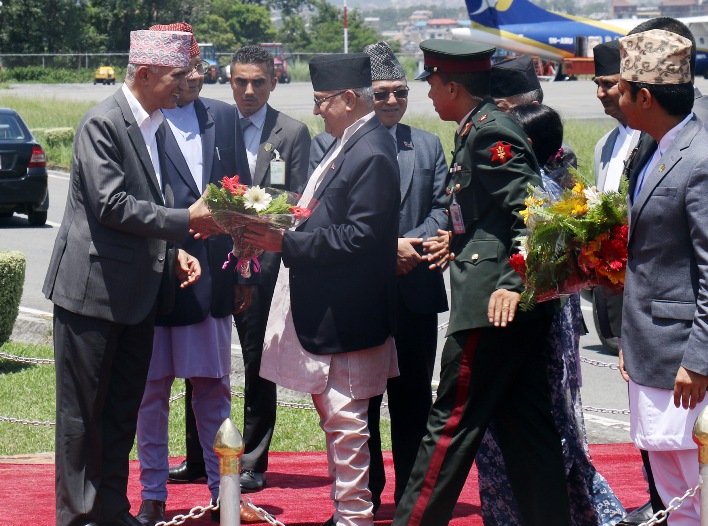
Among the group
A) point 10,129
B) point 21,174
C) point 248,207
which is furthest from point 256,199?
point 10,129

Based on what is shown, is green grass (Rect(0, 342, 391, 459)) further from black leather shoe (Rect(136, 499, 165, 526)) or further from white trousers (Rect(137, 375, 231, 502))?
black leather shoe (Rect(136, 499, 165, 526))

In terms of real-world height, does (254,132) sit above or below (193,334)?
above

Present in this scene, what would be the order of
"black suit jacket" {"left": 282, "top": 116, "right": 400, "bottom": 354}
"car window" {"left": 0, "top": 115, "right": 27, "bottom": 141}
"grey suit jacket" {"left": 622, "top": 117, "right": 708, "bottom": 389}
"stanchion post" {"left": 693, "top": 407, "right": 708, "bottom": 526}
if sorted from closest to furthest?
"stanchion post" {"left": 693, "top": 407, "right": 708, "bottom": 526}, "grey suit jacket" {"left": 622, "top": 117, "right": 708, "bottom": 389}, "black suit jacket" {"left": 282, "top": 116, "right": 400, "bottom": 354}, "car window" {"left": 0, "top": 115, "right": 27, "bottom": 141}

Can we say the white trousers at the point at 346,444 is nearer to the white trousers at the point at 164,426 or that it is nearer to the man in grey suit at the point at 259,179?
the white trousers at the point at 164,426

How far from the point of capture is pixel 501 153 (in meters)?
4.17

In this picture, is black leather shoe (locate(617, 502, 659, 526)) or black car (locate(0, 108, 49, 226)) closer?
black leather shoe (locate(617, 502, 659, 526))

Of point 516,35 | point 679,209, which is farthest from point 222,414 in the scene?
point 516,35

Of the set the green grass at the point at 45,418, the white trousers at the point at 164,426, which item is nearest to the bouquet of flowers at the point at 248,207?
the white trousers at the point at 164,426

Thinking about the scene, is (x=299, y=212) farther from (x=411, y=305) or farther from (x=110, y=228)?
(x=411, y=305)

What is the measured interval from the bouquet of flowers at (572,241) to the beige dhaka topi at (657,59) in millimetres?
449

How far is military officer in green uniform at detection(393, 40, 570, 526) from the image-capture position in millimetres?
4188

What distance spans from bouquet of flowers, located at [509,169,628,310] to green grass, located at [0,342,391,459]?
9.63 feet

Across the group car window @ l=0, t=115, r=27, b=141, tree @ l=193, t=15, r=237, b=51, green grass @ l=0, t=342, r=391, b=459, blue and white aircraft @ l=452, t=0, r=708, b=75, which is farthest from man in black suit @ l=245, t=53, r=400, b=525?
tree @ l=193, t=15, r=237, b=51

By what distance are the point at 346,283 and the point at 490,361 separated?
2.31ft
